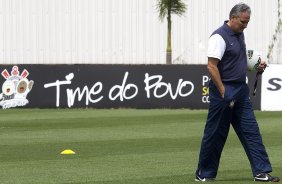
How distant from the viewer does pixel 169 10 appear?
3341 cm

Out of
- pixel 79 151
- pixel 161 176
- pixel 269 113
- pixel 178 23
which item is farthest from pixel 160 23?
pixel 161 176

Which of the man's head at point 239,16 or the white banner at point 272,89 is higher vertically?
the man's head at point 239,16

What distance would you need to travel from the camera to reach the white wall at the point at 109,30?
113ft

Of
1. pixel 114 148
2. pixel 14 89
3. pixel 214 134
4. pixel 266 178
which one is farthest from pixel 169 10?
pixel 266 178

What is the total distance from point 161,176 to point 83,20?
23.8 metres

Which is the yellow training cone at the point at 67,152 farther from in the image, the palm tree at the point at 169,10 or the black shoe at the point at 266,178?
the palm tree at the point at 169,10

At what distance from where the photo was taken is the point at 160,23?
34.6 metres

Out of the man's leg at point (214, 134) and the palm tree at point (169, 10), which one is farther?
the palm tree at point (169, 10)

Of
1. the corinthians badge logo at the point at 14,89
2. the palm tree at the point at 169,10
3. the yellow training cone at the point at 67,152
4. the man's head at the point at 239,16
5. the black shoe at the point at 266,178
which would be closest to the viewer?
the man's head at the point at 239,16

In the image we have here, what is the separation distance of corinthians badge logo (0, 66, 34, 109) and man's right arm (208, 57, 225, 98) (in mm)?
16244

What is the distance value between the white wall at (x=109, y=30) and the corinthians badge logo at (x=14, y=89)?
8073mm

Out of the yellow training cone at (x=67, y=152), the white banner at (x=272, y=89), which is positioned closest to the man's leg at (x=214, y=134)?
the yellow training cone at (x=67, y=152)

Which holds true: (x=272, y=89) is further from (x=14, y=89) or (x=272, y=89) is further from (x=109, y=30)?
(x=109, y=30)

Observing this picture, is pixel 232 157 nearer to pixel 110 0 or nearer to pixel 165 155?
pixel 165 155
